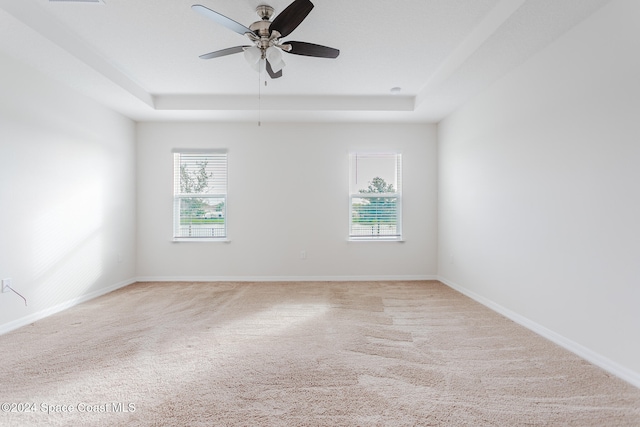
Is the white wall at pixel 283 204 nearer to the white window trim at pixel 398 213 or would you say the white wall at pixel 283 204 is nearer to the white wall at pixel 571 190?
the white window trim at pixel 398 213

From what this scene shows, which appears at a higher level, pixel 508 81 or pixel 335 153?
pixel 508 81

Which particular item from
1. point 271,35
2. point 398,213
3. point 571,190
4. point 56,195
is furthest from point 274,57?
point 398,213

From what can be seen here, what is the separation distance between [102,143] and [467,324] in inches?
189

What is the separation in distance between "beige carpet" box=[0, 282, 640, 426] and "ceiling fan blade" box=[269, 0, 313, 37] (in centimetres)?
238

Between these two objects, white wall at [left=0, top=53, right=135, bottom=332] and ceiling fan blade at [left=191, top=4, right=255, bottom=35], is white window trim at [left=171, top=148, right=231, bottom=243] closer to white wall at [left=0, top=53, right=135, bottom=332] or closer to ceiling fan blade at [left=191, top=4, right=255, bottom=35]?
white wall at [left=0, top=53, right=135, bottom=332]

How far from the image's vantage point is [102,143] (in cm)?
397

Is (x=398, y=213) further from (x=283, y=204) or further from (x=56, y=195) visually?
(x=56, y=195)

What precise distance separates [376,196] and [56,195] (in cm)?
405

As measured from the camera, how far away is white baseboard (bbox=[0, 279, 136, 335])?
9.00ft

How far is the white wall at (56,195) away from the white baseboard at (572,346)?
469 cm

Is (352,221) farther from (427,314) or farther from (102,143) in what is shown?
(102,143)

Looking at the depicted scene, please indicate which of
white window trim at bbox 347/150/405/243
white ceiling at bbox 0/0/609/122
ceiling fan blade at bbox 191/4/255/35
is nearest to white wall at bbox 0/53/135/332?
white ceiling at bbox 0/0/609/122

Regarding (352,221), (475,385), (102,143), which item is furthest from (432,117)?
(102,143)

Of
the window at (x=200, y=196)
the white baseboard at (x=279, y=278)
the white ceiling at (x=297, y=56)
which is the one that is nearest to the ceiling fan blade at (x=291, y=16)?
the white ceiling at (x=297, y=56)
